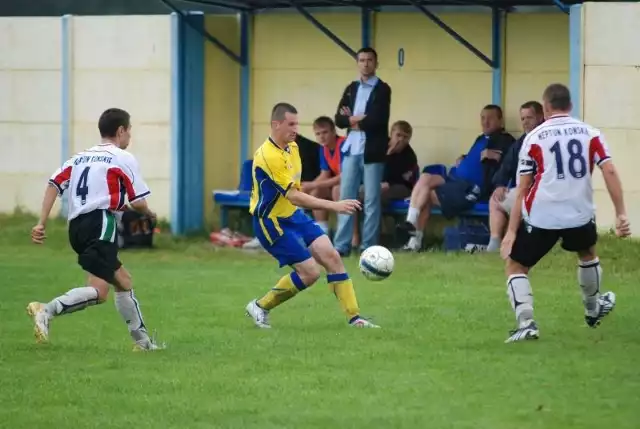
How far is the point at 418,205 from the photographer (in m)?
17.1

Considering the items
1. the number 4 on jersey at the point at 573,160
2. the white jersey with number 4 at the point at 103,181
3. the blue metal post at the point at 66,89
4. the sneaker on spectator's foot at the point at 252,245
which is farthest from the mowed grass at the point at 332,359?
the blue metal post at the point at 66,89

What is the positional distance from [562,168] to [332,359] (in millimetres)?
2041

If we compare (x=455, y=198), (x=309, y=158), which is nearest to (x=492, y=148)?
(x=455, y=198)

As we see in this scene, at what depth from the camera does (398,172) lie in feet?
58.3

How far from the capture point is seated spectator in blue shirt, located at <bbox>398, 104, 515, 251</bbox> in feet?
55.6

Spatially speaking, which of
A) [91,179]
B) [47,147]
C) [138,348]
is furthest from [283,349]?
[47,147]

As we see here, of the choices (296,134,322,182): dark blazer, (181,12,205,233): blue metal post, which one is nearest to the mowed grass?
(296,134,322,182): dark blazer

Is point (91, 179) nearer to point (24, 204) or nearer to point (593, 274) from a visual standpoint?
point (593, 274)

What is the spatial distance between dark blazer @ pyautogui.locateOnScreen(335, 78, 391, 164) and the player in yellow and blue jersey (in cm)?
503

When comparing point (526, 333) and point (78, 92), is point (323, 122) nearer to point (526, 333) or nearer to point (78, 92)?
point (78, 92)

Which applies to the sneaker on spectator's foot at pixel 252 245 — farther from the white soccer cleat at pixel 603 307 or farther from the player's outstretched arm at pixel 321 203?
the white soccer cleat at pixel 603 307

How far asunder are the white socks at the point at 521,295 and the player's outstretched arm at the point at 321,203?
122cm

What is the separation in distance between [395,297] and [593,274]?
285 cm

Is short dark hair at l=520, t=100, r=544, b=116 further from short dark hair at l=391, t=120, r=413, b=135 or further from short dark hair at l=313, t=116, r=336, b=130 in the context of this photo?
short dark hair at l=313, t=116, r=336, b=130
